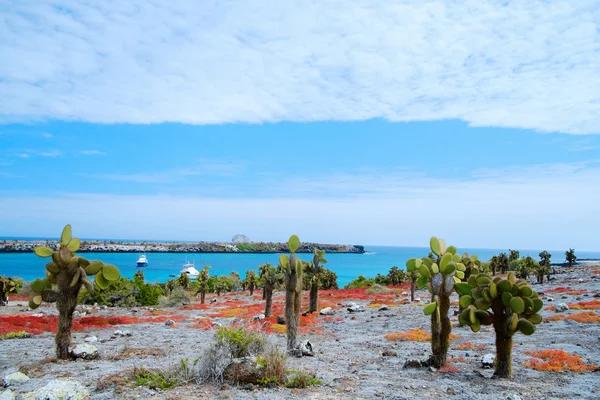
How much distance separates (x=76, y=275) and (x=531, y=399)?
1186cm

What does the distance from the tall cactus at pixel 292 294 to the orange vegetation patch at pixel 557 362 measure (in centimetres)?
669

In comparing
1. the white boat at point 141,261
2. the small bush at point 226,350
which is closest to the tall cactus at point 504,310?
the small bush at point 226,350

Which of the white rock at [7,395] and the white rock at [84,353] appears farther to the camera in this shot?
the white rock at [84,353]

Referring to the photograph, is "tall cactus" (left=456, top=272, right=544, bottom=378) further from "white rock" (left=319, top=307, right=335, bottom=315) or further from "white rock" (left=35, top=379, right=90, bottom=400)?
"white rock" (left=319, top=307, right=335, bottom=315)

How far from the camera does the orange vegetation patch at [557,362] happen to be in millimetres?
10836

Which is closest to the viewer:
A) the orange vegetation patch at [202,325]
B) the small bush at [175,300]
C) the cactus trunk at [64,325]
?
the cactus trunk at [64,325]

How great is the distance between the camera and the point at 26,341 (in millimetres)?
15297

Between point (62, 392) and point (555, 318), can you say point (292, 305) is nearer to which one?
point (62, 392)

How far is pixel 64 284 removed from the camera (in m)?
12.0

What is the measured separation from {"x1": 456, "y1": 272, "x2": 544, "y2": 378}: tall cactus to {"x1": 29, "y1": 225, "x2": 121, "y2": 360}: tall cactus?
33.9 feet

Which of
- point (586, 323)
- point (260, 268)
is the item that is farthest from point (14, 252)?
point (586, 323)

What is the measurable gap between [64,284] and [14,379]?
120 inches

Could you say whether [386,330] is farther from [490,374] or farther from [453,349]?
[490,374]

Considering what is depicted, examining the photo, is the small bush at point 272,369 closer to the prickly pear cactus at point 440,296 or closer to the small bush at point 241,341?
the small bush at point 241,341
